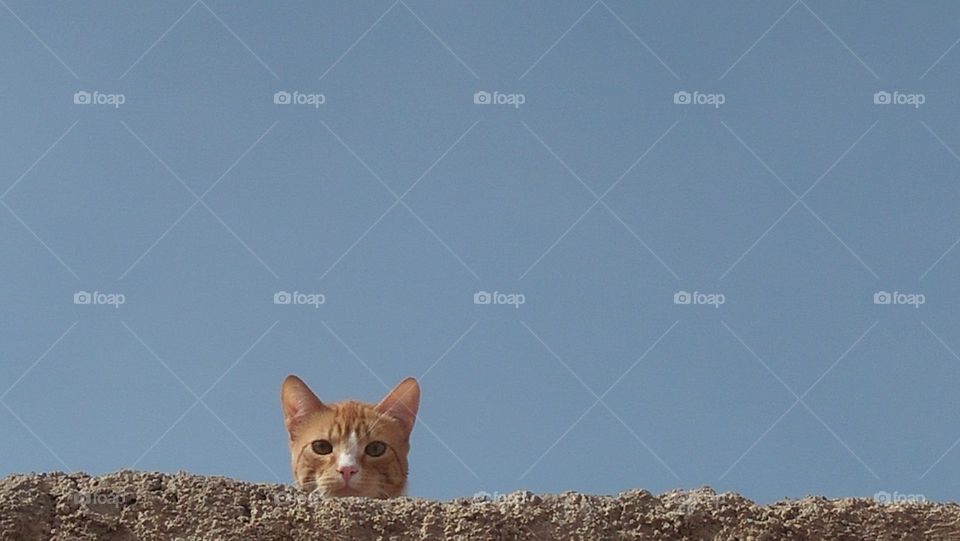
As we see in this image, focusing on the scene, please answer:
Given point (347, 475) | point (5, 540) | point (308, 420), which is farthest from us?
point (308, 420)

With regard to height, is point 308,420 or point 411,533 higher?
point 308,420

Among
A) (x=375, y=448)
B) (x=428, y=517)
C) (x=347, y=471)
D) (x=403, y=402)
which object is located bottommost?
(x=428, y=517)

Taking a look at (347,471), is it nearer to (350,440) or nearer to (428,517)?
(350,440)

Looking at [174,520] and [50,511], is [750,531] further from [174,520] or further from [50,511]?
[50,511]

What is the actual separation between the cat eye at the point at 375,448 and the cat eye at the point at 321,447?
17cm

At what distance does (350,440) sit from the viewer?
16.7ft

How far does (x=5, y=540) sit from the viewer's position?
2352 mm

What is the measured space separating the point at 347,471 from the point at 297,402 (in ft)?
1.99

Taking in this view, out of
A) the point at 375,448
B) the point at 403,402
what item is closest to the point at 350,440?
the point at 375,448

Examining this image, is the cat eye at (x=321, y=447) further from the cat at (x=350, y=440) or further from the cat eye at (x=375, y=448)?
the cat eye at (x=375, y=448)

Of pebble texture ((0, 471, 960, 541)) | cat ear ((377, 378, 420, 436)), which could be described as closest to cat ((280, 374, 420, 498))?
cat ear ((377, 378, 420, 436))

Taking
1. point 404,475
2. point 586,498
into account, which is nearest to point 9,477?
point 586,498

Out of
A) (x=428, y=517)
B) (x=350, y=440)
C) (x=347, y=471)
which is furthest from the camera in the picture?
(x=350, y=440)

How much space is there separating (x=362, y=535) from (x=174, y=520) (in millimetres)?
418
